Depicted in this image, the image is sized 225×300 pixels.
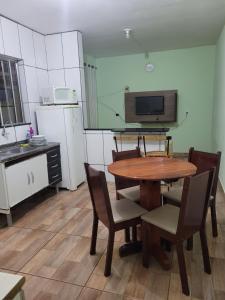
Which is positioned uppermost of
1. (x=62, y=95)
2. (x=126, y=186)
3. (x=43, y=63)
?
(x=43, y=63)

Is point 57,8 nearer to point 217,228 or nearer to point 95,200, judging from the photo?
point 95,200

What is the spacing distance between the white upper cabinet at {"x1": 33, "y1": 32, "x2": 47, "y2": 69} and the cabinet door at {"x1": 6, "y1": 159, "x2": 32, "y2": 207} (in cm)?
176

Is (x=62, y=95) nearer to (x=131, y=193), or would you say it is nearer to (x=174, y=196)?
(x=131, y=193)

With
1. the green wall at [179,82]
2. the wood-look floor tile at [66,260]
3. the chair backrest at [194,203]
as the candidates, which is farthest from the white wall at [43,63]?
the chair backrest at [194,203]

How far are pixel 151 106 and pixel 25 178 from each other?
3.59 m

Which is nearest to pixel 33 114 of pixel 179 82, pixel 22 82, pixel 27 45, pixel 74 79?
pixel 22 82

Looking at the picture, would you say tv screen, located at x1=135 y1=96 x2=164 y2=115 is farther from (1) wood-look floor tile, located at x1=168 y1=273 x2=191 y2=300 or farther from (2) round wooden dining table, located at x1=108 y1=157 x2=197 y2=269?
(1) wood-look floor tile, located at x1=168 y1=273 x2=191 y2=300

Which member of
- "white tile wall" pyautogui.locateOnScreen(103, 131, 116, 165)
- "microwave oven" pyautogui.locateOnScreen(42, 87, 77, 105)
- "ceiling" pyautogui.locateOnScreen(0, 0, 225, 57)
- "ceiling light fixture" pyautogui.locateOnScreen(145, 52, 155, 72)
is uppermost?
"ceiling" pyautogui.locateOnScreen(0, 0, 225, 57)

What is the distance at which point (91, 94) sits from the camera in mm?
5684

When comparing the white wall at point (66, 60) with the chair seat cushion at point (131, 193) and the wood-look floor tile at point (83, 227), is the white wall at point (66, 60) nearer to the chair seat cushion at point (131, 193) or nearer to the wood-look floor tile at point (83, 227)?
the wood-look floor tile at point (83, 227)

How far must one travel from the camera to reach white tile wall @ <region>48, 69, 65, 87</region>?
3.88 m

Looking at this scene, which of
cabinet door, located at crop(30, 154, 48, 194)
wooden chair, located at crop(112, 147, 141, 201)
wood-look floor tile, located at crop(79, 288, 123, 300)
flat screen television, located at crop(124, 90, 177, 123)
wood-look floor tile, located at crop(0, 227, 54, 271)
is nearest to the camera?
wood-look floor tile, located at crop(79, 288, 123, 300)

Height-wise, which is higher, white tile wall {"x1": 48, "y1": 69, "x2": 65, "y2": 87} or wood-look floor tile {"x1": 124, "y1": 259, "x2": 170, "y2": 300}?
white tile wall {"x1": 48, "y1": 69, "x2": 65, "y2": 87}

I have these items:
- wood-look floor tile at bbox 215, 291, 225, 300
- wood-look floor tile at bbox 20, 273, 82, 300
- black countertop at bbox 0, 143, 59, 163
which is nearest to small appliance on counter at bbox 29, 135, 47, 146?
black countertop at bbox 0, 143, 59, 163
